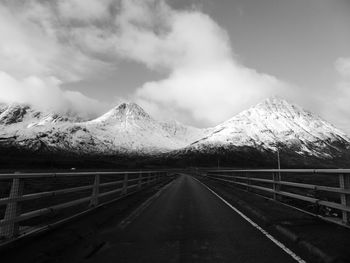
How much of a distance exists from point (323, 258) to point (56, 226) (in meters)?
6.59

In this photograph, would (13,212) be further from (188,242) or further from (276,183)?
(276,183)

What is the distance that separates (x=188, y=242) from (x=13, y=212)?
3.85 m

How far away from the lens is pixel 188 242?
802 centimetres

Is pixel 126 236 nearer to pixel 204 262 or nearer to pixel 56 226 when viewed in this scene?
pixel 56 226

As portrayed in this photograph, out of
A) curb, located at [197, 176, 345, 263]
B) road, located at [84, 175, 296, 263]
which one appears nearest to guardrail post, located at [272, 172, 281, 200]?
curb, located at [197, 176, 345, 263]

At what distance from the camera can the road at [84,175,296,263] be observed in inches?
264

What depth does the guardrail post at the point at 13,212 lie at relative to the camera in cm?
750

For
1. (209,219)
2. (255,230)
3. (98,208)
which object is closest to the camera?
(255,230)

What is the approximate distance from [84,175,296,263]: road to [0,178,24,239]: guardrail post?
6.39ft

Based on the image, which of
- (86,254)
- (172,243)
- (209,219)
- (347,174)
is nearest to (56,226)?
(86,254)

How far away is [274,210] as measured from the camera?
12.2 metres

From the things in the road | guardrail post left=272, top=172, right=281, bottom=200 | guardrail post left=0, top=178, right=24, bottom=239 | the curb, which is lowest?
the road

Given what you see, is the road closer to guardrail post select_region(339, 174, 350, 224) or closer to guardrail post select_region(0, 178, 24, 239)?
guardrail post select_region(0, 178, 24, 239)

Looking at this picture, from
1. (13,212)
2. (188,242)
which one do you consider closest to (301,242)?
(188,242)
